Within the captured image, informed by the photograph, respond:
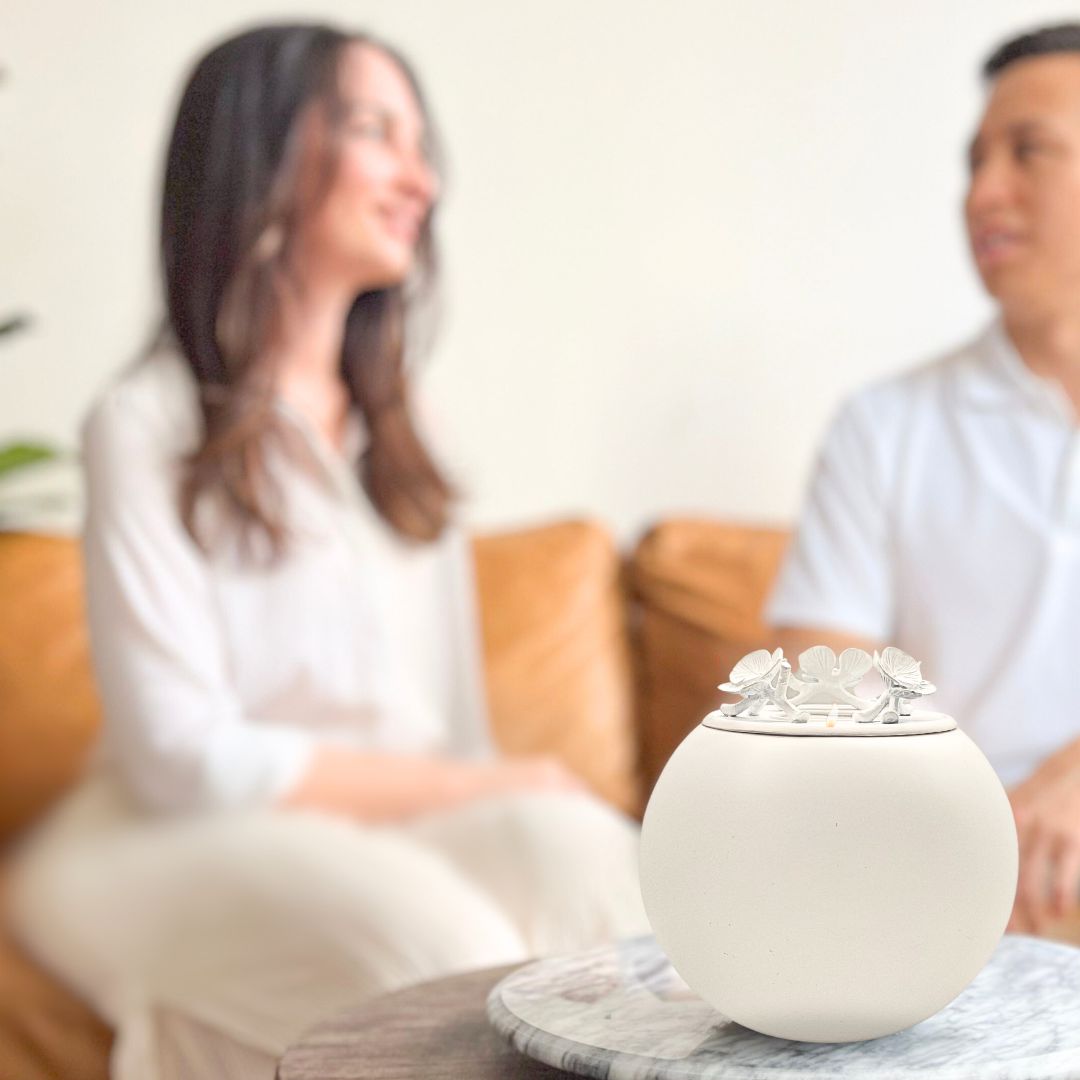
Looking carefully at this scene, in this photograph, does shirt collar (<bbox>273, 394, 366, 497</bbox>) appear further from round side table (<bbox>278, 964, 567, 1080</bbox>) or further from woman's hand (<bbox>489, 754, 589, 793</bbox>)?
round side table (<bbox>278, 964, 567, 1080</bbox>)

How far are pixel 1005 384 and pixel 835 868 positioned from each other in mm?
1106

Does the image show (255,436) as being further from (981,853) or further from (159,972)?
(981,853)

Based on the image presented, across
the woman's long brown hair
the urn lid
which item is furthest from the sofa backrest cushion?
the urn lid

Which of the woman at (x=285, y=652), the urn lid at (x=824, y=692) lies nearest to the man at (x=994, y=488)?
the woman at (x=285, y=652)

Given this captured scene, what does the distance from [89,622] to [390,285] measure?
0.52m

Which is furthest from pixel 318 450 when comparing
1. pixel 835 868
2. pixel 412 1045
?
pixel 835 868

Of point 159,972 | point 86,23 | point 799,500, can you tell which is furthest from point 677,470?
point 159,972

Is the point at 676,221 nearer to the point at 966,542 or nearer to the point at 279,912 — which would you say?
the point at 966,542

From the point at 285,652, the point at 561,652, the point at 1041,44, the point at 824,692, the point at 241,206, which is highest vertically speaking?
the point at 1041,44

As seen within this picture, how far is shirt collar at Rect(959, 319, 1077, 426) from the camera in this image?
5.16 feet

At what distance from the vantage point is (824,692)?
673mm

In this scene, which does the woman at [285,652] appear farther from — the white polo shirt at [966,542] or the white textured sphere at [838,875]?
the white textured sphere at [838,875]

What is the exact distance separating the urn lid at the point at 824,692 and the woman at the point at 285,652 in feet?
1.93

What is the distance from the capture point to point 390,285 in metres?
1.69
